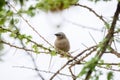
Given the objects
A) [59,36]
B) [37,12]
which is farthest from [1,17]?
[59,36]

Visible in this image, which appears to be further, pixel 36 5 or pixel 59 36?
pixel 59 36

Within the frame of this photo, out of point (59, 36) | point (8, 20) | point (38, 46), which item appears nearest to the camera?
point (8, 20)

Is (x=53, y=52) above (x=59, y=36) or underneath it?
underneath

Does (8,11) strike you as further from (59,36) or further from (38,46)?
(59,36)

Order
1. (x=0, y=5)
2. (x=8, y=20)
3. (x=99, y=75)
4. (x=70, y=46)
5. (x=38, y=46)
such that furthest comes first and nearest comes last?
(x=70, y=46) → (x=38, y=46) → (x=8, y=20) → (x=99, y=75) → (x=0, y=5)

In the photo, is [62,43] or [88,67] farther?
[62,43]

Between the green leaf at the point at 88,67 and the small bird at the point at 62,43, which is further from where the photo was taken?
the small bird at the point at 62,43

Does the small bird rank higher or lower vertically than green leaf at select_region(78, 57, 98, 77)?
higher

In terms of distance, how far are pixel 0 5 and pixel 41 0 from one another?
291 mm

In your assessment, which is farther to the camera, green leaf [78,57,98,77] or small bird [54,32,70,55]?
small bird [54,32,70,55]

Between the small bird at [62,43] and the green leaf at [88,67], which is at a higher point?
the small bird at [62,43]

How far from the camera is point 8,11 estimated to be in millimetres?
1561

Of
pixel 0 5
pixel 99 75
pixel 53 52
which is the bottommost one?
pixel 99 75

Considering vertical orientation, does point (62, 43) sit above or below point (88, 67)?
above
